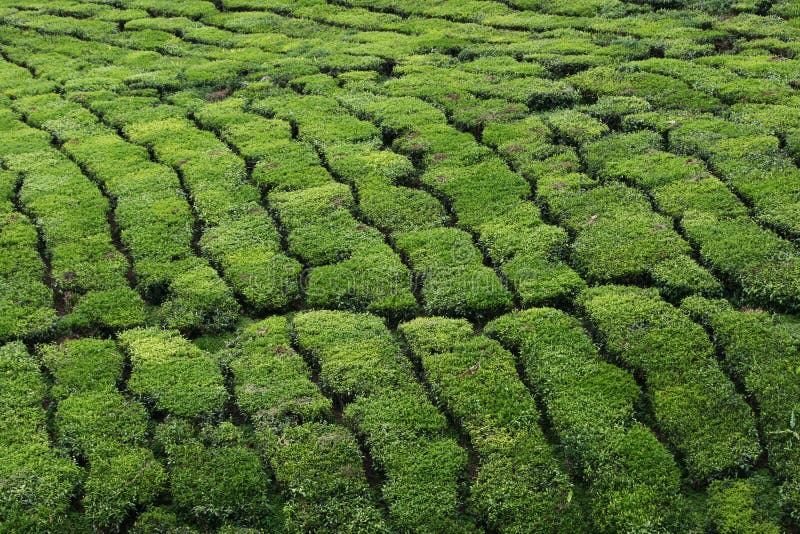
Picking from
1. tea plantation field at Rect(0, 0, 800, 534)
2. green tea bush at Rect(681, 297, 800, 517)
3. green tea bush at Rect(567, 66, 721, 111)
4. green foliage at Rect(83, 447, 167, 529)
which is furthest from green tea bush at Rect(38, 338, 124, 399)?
green tea bush at Rect(567, 66, 721, 111)

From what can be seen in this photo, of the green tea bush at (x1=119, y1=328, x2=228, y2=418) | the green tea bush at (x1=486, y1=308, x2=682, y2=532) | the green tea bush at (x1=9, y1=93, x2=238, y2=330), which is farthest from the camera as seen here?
the green tea bush at (x1=9, y1=93, x2=238, y2=330)

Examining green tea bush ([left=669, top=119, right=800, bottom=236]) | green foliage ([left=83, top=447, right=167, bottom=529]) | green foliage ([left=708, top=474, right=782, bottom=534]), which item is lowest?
green foliage ([left=83, top=447, right=167, bottom=529])

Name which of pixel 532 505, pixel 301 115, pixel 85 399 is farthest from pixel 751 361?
pixel 301 115

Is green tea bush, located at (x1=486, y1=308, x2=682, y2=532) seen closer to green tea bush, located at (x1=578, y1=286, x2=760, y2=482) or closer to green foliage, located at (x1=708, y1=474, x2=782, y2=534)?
green tea bush, located at (x1=578, y1=286, x2=760, y2=482)

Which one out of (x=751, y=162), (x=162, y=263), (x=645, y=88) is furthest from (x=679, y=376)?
(x=645, y=88)

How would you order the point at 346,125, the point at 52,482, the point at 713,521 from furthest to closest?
1. the point at 346,125
2. the point at 52,482
3. the point at 713,521

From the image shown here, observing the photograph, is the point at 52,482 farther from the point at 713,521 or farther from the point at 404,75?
the point at 404,75
